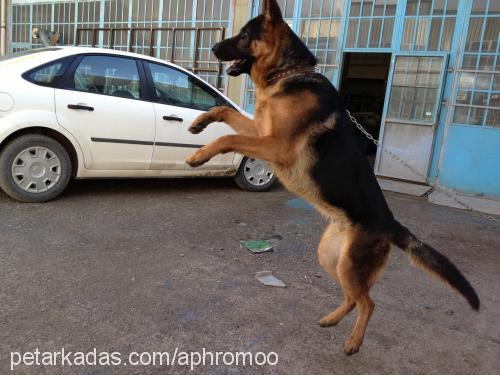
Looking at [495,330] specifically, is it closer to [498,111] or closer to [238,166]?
[238,166]

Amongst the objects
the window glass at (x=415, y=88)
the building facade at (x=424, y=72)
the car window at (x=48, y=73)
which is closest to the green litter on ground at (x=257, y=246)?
the car window at (x=48, y=73)

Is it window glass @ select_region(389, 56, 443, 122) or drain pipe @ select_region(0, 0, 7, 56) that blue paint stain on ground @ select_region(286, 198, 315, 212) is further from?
drain pipe @ select_region(0, 0, 7, 56)

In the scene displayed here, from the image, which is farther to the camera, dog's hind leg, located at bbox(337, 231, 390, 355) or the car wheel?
the car wheel

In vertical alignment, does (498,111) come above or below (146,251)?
above

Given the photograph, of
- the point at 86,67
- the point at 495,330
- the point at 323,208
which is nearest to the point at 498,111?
the point at 495,330

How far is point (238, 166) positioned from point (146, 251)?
258 centimetres

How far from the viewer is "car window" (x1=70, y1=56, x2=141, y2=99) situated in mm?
4855

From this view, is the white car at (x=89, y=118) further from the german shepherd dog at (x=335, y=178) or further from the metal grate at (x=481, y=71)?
the metal grate at (x=481, y=71)

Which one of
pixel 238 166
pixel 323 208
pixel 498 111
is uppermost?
pixel 498 111

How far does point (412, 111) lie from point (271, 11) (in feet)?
18.7

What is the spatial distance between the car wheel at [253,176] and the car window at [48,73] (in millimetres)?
2652

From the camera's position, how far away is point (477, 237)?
514 cm

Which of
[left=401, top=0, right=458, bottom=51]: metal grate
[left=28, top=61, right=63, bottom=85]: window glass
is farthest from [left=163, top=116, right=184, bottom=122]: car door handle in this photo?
[left=401, top=0, right=458, bottom=51]: metal grate

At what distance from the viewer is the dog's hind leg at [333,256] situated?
8.53 ft
